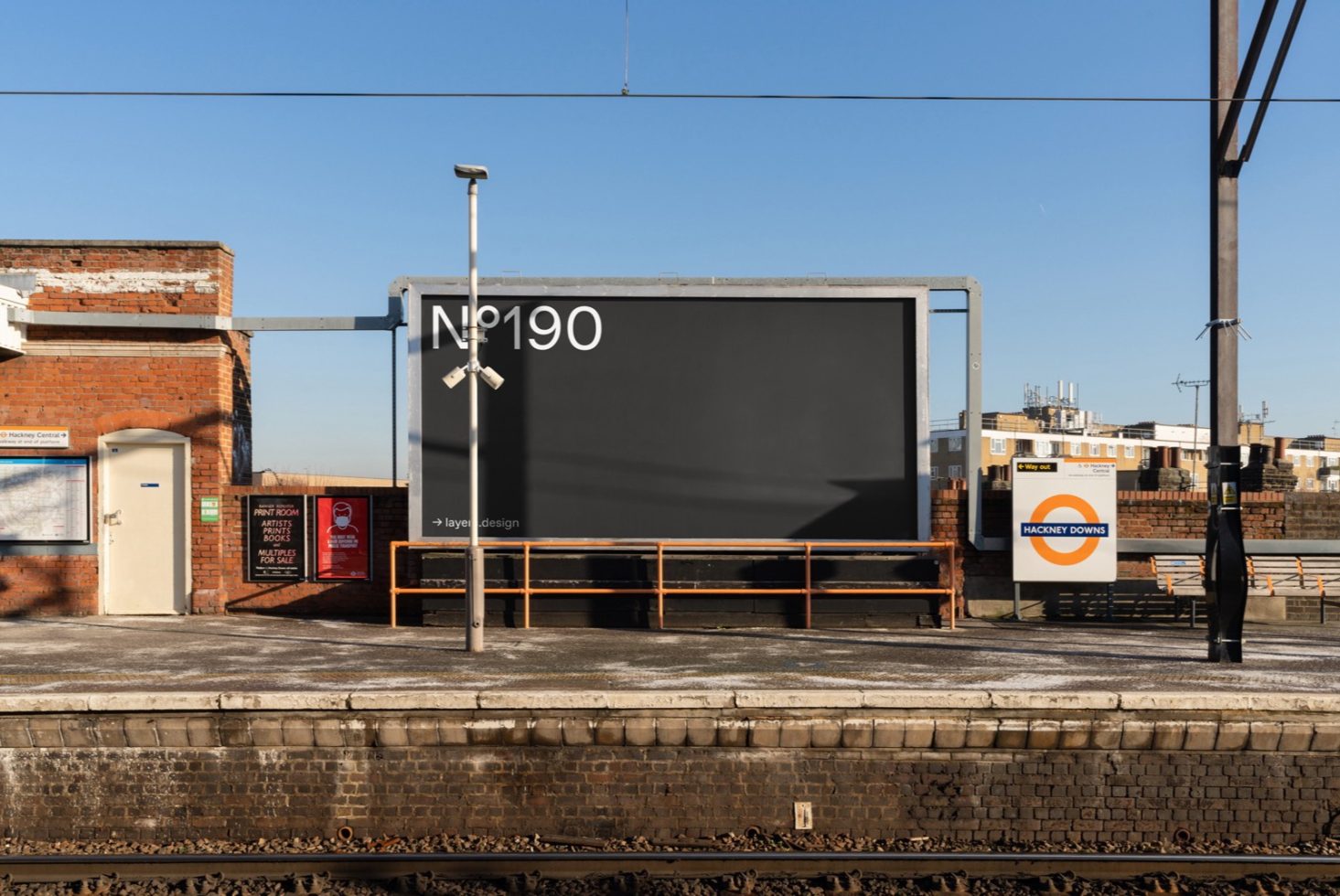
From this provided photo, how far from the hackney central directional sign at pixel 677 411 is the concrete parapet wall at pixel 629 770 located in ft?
17.1

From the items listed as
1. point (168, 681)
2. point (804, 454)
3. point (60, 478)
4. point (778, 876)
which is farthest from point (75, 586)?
point (778, 876)

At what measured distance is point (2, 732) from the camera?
27.1 ft

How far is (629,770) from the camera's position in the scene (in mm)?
8273

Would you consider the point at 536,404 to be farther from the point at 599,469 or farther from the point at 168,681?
the point at 168,681

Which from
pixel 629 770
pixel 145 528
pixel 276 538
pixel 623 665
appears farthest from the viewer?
pixel 276 538

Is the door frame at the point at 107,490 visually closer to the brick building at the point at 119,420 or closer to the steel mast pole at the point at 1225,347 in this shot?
the brick building at the point at 119,420

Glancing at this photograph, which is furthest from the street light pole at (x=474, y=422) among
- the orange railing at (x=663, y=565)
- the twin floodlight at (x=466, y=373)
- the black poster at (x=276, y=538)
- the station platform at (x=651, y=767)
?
the black poster at (x=276, y=538)

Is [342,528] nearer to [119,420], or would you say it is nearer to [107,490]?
[107,490]

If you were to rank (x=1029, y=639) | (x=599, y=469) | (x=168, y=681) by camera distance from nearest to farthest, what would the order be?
(x=168, y=681) < (x=1029, y=639) < (x=599, y=469)

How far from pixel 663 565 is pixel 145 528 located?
22.6 feet

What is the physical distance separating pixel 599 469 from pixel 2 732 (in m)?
6.99

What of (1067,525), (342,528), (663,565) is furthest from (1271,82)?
(342,528)

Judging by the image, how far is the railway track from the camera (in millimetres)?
7379

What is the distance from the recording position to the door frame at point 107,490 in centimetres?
1395
